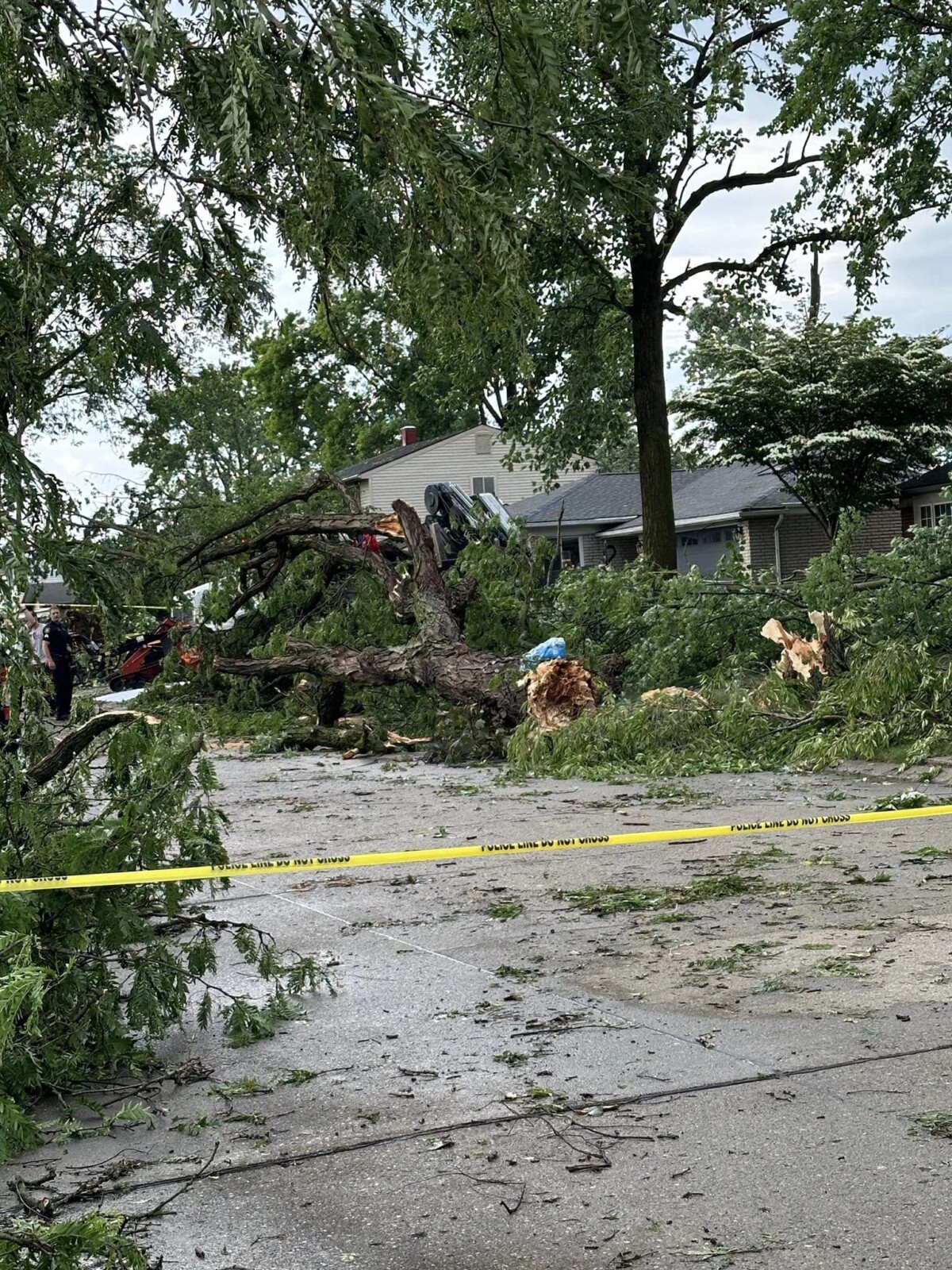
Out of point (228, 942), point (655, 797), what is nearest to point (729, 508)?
point (655, 797)

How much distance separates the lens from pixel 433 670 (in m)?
15.1

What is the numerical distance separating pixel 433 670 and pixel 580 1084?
10654 millimetres

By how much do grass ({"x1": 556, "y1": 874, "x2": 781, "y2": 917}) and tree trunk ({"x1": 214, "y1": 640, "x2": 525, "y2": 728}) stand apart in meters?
6.70

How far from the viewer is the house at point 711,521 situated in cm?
4112

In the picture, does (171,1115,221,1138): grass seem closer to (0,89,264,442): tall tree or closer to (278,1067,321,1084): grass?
(278,1067,321,1084): grass

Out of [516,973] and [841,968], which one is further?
[516,973]

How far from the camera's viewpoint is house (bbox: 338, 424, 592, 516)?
186 feet

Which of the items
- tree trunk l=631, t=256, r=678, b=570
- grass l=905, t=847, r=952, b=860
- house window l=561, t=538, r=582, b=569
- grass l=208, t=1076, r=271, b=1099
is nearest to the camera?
grass l=208, t=1076, r=271, b=1099

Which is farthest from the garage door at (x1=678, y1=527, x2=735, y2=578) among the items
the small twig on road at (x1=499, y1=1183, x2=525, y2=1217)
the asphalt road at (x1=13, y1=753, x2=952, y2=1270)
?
the small twig on road at (x1=499, y1=1183, x2=525, y2=1217)

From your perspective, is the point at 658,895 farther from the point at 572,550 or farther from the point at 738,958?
the point at 572,550

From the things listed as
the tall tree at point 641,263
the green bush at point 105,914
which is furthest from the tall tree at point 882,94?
the green bush at point 105,914

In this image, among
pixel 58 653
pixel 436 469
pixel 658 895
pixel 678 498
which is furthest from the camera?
pixel 436 469

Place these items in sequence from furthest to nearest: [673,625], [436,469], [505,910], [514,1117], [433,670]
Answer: [436,469] < [433,670] < [673,625] < [505,910] < [514,1117]

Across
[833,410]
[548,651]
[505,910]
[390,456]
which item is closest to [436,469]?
[390,456]
